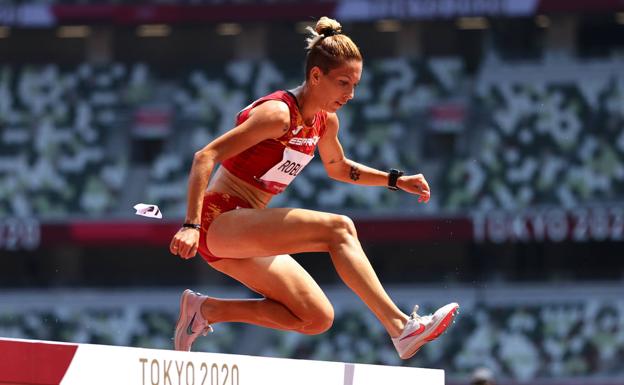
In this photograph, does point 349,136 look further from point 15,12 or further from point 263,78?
point 15,12

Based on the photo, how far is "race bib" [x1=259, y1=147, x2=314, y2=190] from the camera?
576 cm

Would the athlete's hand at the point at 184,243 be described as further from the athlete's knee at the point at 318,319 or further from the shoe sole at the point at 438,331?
the shoe sole at the point at 438,331

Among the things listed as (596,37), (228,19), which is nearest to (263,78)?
(228,19)

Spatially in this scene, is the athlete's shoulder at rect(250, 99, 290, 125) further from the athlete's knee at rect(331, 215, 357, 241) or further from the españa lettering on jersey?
the athlete's knee at rect(331, 215, 357, 241)

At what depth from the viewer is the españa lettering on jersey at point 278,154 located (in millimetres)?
5629

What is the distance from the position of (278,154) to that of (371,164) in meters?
14.9

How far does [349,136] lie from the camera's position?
21.0 metres

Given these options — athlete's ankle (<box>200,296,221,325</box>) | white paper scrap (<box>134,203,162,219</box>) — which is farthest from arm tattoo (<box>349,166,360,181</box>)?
white paper scrap (<box>134,203,162,219</box>)

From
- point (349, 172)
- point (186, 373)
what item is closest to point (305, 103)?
point (349, 172)

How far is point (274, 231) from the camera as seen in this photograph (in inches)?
217

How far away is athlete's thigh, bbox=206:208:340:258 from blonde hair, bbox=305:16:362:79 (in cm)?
67

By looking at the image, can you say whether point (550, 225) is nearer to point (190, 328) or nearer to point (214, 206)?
point (190, 328)

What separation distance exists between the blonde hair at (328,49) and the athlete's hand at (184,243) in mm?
1022

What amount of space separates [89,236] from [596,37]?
9573 millimetres
